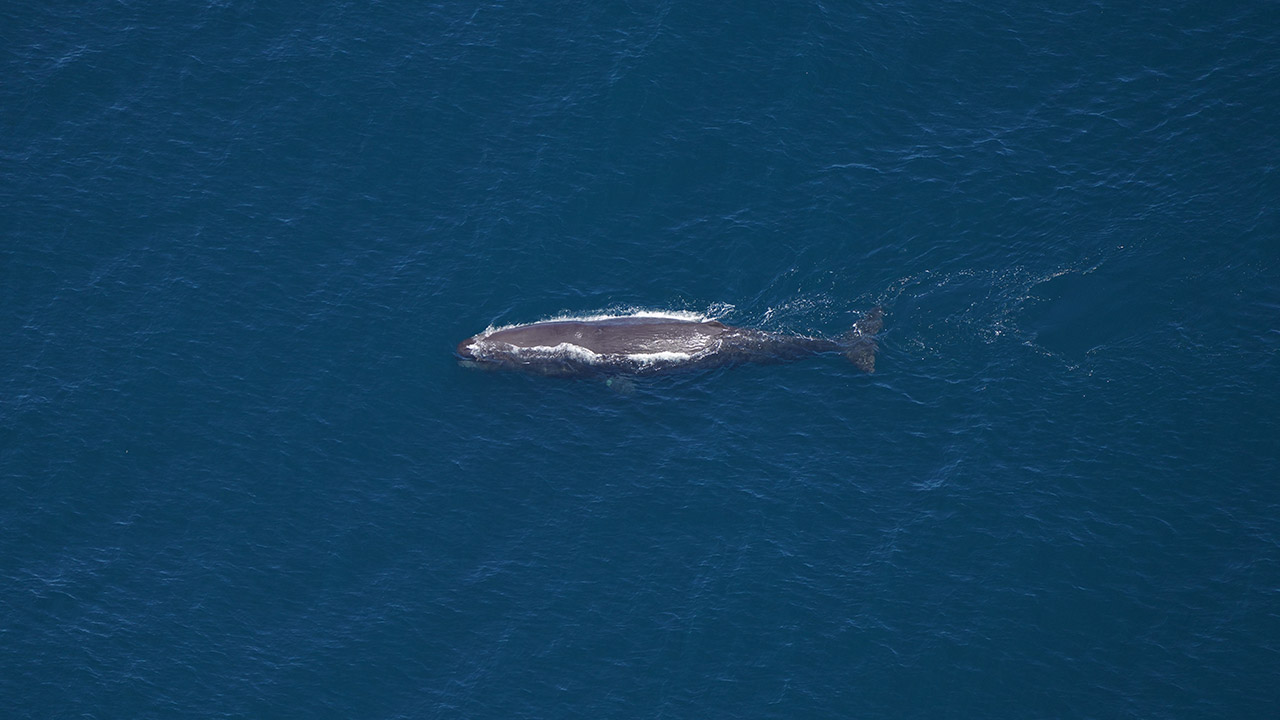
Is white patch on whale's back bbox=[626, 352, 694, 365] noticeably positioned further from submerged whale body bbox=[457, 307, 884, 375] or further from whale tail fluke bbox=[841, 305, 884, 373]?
whale tail fluke bbox=[841, 305, 884, 373]

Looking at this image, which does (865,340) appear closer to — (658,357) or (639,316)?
(658,357)

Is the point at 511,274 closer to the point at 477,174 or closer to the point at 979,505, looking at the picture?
the point at 477,174

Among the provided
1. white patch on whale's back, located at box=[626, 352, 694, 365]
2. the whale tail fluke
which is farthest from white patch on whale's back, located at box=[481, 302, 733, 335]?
the whale tail fluke

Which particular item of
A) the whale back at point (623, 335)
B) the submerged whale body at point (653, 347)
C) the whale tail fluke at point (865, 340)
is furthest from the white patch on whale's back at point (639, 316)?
the whale tail fluke at point (865, 340)

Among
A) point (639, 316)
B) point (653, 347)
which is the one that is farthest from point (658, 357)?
point (639, 316)

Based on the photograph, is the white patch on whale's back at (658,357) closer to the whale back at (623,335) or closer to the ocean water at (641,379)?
the whale back at (623,335)

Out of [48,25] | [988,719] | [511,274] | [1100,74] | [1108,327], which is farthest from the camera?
[48,25]

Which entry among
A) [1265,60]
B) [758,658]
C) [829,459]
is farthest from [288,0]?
[1265,60]
